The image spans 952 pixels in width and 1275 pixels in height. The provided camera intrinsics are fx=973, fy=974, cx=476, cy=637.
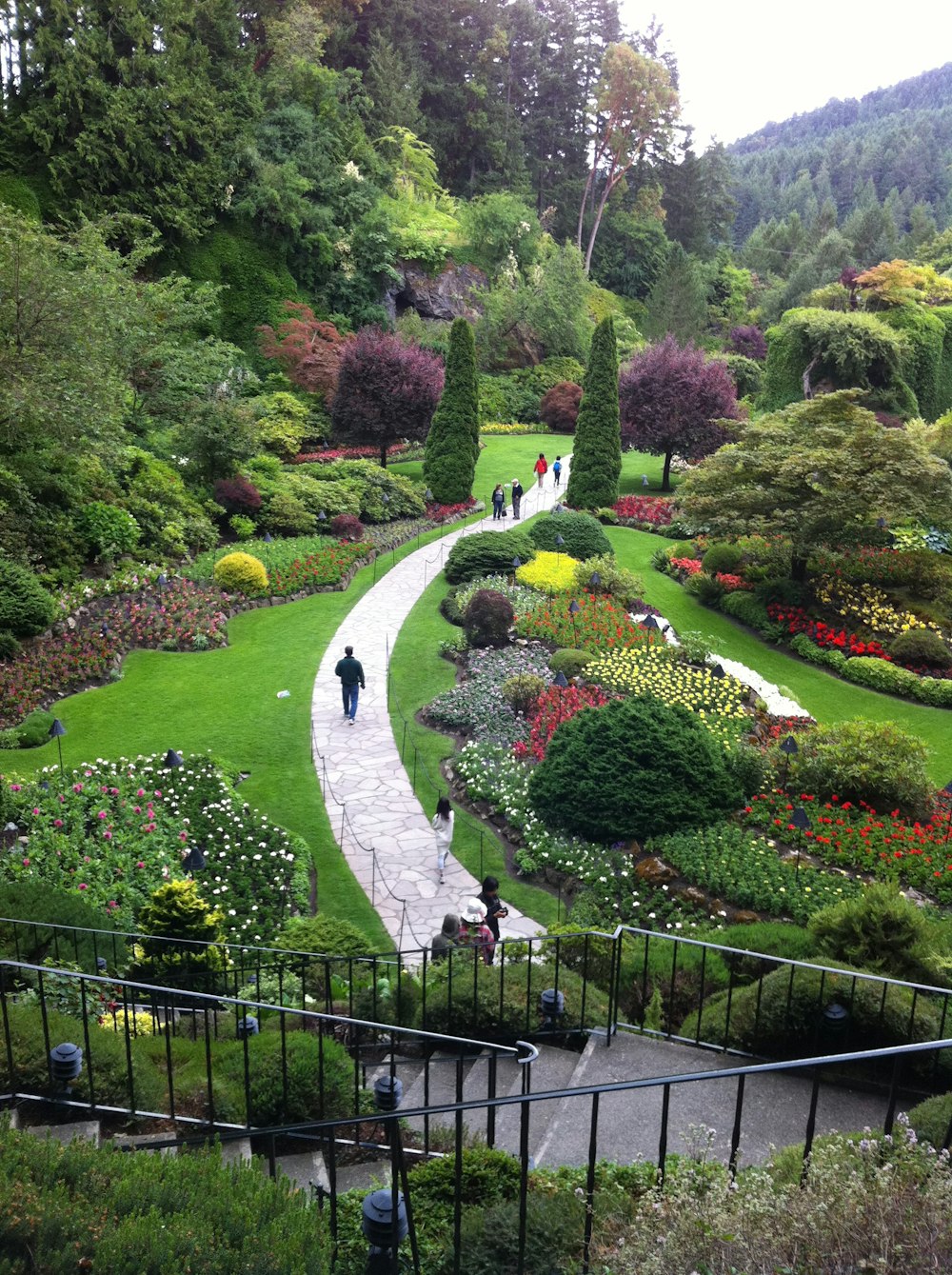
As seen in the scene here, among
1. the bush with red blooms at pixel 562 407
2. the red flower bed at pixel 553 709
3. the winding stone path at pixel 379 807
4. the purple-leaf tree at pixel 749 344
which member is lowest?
the winding stone path at pixel 379 807

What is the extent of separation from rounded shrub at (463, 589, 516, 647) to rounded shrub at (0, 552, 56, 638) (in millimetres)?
7047

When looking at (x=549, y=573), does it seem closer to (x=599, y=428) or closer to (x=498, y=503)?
(x=498, y=503)

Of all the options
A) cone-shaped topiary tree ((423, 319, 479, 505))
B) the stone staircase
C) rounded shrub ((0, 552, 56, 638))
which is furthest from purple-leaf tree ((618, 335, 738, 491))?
the stone staircase

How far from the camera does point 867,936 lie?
750 centimetres

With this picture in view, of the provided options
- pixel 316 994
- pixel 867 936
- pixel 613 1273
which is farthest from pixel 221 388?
pixel 613 1273

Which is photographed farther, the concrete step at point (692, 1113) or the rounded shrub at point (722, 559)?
the rounded shrub at point (722, 559)

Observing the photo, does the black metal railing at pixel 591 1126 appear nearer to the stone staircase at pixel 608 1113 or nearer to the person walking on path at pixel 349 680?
the stone staircase at pixel 608 1113

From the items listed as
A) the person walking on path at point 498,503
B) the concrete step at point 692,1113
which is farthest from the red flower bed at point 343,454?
the concrete step at point 692,1113

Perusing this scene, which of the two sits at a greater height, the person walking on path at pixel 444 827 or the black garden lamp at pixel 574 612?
the black garden lamp at pixel 574 612

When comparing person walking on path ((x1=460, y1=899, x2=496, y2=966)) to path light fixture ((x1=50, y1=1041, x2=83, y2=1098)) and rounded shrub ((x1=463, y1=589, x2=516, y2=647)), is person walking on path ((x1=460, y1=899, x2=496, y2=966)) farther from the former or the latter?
rounded shrub ((x1=463, y1=589, x2=516, y2=647))

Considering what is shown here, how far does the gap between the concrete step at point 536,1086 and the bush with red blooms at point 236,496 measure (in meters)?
17.9

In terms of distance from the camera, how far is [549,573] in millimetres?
20609

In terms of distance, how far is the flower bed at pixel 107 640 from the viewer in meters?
14.3

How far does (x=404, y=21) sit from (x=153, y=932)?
165 ft
